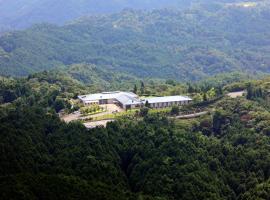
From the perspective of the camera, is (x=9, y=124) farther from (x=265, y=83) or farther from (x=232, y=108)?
(x=265, y=83)

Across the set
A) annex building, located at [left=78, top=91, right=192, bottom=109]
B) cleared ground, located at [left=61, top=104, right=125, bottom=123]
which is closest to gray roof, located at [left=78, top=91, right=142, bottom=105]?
annex building, located at [left=78, top=91, right=192, bottom=109]

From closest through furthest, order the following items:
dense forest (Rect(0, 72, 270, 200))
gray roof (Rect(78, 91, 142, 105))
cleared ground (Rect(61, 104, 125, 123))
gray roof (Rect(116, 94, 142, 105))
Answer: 1. dense forest (Rect(0, 72, 270, 200))
2. cleared ground (Rect(61, 104, 125, 123))
3. gray roof (Rect(116, 94, 142, 105))
4. gray roof (Rect(78, 91, 142, 105))

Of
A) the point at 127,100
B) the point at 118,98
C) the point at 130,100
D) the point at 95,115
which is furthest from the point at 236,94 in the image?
the point at 95,115

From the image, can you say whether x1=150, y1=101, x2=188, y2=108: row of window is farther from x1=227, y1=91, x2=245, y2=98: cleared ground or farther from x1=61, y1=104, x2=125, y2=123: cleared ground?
x1=227, y1=91, x2=245, y2=98: cleared ground

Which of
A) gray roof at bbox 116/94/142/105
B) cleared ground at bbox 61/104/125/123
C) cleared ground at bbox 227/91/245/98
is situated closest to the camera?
cleared ground at bbox 61/104/125/123

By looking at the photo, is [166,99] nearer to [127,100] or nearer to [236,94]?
[127,100]

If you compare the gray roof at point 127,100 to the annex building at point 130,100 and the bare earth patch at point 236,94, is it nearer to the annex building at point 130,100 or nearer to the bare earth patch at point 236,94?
the annex building at point 130,100
